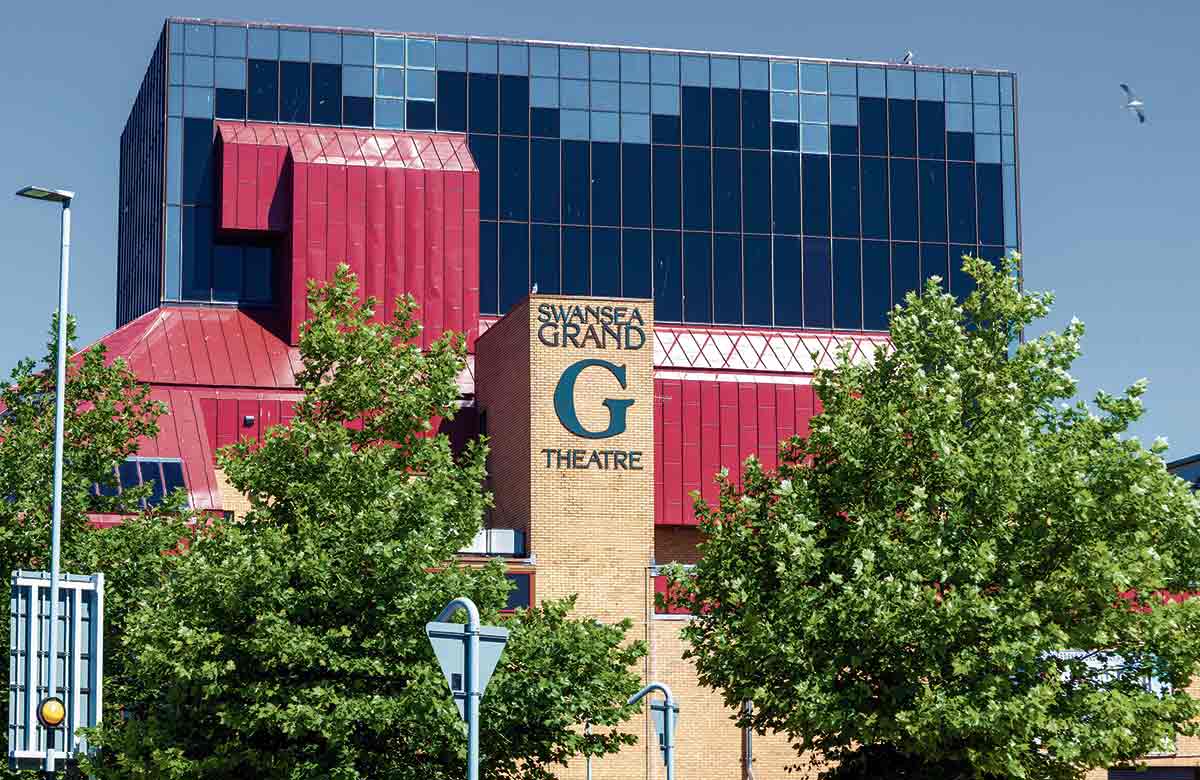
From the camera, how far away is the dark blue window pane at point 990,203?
238ft

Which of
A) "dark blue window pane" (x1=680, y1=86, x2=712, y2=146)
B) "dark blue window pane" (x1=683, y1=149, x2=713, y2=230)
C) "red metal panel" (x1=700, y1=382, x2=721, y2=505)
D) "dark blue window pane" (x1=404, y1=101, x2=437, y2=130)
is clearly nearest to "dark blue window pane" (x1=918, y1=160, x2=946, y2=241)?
"dark blue window pane" (x1=683, y1=149, x2=713, y2=230)

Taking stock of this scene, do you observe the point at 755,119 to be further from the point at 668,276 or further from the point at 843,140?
the point at 668,276

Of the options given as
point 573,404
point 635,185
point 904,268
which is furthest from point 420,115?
point 573,404

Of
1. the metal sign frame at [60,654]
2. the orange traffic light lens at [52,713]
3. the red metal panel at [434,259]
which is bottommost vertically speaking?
the orange traffic light lens at [52,713]

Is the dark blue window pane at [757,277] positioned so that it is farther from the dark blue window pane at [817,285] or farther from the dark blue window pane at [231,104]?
the dark blue window pane at [231,104]

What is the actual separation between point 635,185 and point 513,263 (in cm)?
553

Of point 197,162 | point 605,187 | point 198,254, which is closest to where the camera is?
point 198,254

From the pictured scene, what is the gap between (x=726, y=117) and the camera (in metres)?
70.8

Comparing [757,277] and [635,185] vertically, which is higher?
[635,185]

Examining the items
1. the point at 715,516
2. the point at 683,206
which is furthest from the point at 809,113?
the point at 715,516

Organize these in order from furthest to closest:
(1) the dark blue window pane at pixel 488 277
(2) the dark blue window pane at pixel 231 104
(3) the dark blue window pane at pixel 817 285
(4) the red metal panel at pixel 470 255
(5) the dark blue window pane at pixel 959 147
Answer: (5) the dark blue window pane at pixel 959 147 < (3) the dark blue window pane at pixel 817 285 < (1) the dark blue window pane at pixel 488 277 < (2) the dark blue window pane at pixel 231 104 < (4) the red metal panel at pixel 470 255

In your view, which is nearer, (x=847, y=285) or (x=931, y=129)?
(x=847, y=285)

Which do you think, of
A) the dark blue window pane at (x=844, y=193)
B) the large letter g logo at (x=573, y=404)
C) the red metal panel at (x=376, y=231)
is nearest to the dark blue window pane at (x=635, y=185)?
the dark blue window pane at (x=844, y=193)

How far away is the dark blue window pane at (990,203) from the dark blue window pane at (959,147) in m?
0.59
